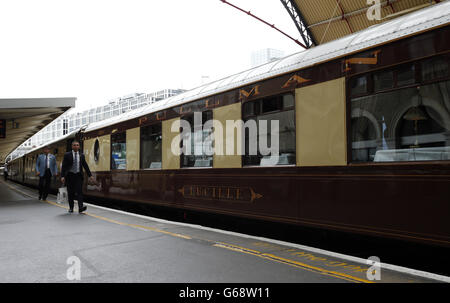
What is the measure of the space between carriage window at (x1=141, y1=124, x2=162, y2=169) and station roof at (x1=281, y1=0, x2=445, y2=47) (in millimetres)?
5858

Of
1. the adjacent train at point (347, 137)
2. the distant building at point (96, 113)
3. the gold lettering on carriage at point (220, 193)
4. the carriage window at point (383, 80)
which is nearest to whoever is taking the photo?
the adjacent train at point (347, 137)

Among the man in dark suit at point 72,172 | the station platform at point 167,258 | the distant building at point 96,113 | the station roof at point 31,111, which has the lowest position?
the station platform at point 167,258

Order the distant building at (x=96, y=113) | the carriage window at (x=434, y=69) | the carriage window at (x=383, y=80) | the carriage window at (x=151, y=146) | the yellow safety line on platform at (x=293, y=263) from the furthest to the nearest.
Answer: the distant building at (x=96, y=113), the carriage window at (x=151, y=146), the carriage window at (x=383, y=80), the carriage window at (x=434, y=69), the yellow safety line on platform at (x=293, y=263)

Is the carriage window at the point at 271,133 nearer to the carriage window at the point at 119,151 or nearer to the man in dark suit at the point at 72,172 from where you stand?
the carriage window at the point at 119,151

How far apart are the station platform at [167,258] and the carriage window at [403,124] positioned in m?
1.23

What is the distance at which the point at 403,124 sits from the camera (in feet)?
14.4

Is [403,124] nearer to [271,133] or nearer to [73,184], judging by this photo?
[271,133]

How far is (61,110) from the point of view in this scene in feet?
57.5

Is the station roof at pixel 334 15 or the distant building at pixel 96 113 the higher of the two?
the distant building at pixel 96 113

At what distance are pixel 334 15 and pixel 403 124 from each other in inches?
390

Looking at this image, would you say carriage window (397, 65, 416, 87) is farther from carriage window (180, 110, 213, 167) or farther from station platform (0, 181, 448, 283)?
carriage window (180, 110, 213, 167)

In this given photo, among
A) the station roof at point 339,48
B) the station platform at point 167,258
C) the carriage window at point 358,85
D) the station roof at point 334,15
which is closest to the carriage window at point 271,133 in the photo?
the station roof at point 339,48

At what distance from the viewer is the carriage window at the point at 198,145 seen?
7.45 m
